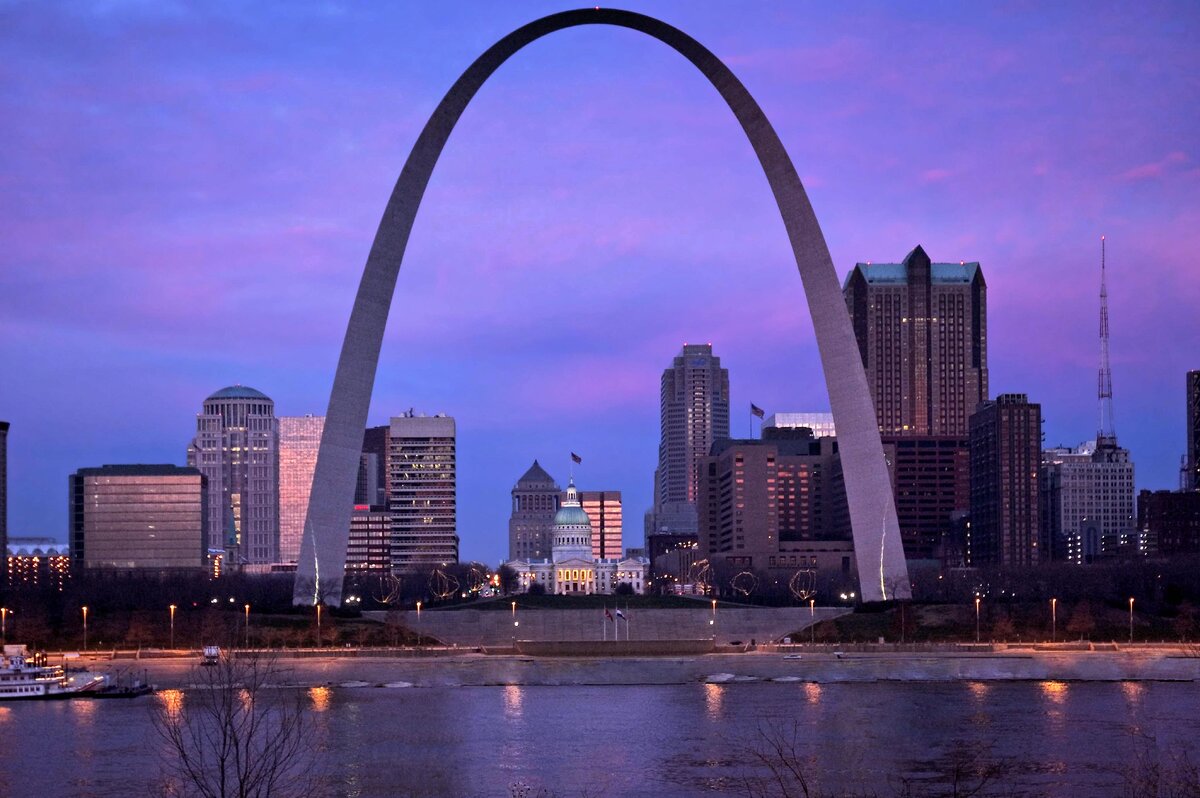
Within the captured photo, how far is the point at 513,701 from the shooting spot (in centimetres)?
6003

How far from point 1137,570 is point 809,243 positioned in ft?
135

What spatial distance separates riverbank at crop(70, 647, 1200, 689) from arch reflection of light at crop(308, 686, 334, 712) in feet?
4.17

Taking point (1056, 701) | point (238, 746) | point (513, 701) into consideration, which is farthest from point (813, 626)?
point (238, 746)

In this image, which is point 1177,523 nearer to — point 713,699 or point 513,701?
point 713,699

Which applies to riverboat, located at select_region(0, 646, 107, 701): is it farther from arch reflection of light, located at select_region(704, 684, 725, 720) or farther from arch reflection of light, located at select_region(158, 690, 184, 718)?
arch reflection of light, located at select_region(704, 684, 725, 720)

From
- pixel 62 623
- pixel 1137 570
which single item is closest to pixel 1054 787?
pixel 62 623

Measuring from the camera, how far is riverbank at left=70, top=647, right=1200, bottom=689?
66500mm

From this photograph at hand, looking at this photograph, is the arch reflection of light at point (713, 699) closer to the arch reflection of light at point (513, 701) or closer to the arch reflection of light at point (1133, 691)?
the arch reflection of light at point (513, 701)

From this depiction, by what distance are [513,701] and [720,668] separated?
1447 centimetres

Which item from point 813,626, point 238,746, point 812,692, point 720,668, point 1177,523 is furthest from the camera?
point 1177,523

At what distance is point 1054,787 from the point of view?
38.2 metres

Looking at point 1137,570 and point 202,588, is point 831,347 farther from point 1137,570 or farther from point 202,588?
point 202,588

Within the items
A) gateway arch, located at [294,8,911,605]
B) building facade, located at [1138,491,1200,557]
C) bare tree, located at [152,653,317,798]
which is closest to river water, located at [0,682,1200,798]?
bare tree, located at [152,653,317,798]

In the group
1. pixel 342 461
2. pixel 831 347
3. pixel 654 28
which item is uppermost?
pixel 654 28
